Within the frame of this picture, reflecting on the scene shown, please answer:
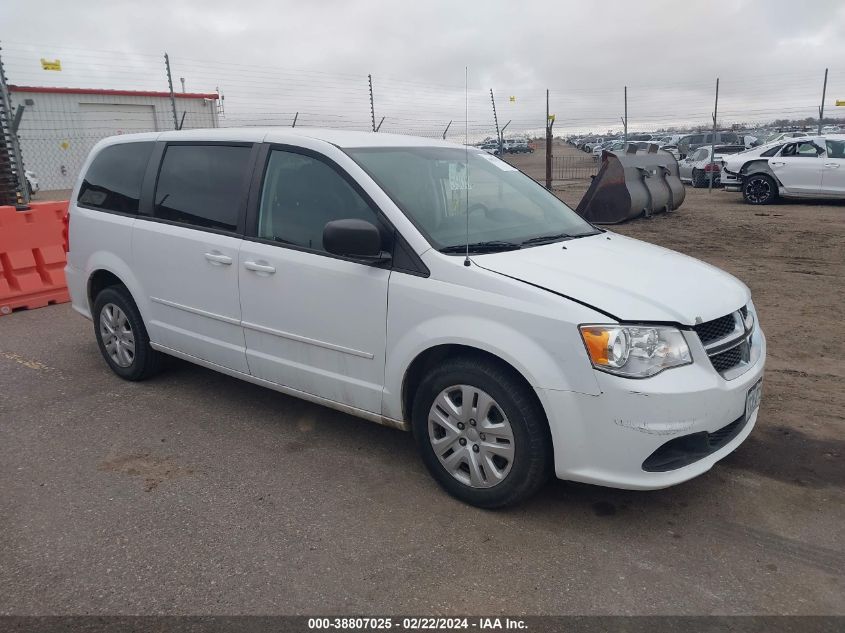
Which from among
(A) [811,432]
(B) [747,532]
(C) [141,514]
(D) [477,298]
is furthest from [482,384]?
(A) [811,432]

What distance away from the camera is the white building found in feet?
84.6

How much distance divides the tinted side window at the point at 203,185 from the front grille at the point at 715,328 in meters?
2.66

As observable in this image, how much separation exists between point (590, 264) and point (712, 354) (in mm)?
718

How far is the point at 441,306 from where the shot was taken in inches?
131

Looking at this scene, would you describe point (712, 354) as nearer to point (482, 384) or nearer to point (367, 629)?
point (482, 384)

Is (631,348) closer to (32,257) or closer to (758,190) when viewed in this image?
(32,257)

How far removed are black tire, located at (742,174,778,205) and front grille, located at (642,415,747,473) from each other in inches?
585

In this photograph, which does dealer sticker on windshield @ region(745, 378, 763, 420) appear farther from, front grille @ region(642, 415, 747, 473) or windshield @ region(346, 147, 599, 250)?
windshield @ region(346, 147, 599, 250)

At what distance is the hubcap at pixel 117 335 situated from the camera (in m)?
5.15

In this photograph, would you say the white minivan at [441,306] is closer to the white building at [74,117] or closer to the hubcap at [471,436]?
the hubcap at [471,436]

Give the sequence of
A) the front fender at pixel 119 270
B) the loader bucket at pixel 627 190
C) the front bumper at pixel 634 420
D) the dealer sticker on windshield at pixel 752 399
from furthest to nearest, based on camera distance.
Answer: the loader bucket at pixel 627 190
the front fender at pixel 119 270
the dealer sticker on windshield at pixel 752 399
the front bumper at pixel 634 420

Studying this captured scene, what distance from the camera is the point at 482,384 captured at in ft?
10.6

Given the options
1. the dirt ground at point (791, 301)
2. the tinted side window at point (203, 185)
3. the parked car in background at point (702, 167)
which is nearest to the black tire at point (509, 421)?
the dirt ground at point (791, 301)

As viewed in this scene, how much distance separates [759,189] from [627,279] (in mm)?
14959
